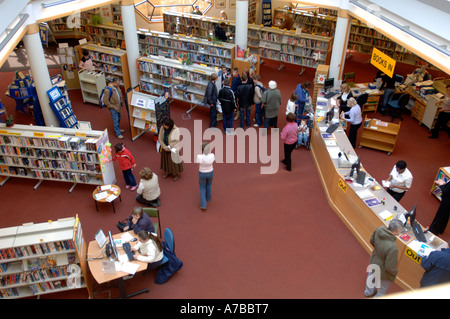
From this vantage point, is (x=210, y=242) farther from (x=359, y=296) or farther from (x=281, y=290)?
(x=359, y=296)

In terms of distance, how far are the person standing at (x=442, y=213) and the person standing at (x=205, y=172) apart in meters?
4.19

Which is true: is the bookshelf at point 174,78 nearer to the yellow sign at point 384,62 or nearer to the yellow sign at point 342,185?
the yellow sign at point 384,62

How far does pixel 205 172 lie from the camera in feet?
24.7

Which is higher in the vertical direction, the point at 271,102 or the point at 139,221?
the point at 271,102

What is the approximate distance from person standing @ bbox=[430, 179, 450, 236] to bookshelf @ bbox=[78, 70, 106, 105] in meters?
9.67

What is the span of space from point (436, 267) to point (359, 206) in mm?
1913

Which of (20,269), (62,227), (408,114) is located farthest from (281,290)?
(408,114)

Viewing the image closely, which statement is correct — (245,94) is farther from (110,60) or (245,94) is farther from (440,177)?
(110,60)

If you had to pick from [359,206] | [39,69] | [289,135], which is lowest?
[359,206]

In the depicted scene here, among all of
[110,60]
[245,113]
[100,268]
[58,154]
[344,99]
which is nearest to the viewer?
[100,268]

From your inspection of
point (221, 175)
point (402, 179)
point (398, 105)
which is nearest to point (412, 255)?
point (402, 179)

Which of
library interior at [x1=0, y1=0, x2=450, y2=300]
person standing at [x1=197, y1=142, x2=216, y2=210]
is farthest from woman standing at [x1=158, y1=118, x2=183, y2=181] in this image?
person standing at [x1=197, y1=142, x2=216, y2=210]

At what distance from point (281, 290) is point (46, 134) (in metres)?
5.71
